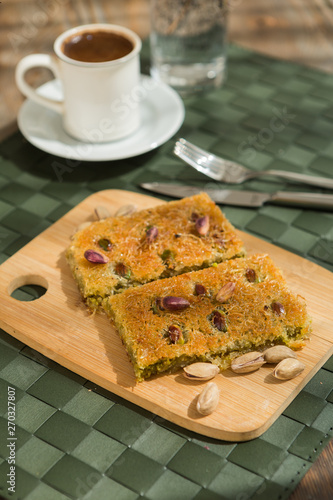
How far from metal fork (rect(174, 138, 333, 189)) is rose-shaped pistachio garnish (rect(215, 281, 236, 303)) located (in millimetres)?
569

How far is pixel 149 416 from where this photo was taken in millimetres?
1344

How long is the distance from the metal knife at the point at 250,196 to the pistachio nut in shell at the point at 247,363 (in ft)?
2.00

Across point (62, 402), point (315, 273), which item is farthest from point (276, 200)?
point (62, 402)

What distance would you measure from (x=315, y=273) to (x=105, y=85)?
83cm

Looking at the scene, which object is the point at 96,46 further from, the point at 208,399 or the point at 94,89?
Answer: the point at 208,399

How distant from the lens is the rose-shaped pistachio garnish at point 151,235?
63.2 inches

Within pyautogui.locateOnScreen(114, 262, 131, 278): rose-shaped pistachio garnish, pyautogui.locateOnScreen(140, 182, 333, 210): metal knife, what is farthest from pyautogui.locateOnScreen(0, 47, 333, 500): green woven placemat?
pyautogui.locateOnScreen(114, 262, 131, 278): rose-shaped pistachio garnish

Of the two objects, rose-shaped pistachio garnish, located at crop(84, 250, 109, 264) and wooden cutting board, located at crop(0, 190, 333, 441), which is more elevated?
rose-shaped pistachio garnish, located at crop(84, 250, 109, 264)

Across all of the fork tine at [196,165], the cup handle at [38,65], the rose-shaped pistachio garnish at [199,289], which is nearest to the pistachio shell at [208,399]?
the rose-shaped pistachio garnish at [199,289]

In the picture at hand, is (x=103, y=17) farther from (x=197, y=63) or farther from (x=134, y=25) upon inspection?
(x=197, y=63)

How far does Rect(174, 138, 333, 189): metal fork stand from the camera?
1.92 metres

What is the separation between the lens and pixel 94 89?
191 cm

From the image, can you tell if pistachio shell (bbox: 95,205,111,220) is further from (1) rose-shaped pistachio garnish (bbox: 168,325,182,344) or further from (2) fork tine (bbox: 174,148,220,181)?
(1) rose-shaped pistachio garnish (bbox: 168,325,182,344)

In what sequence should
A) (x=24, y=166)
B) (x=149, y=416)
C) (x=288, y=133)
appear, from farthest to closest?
(x=288, y=133) → (x=24, y=166) → (x=149, y=416)
